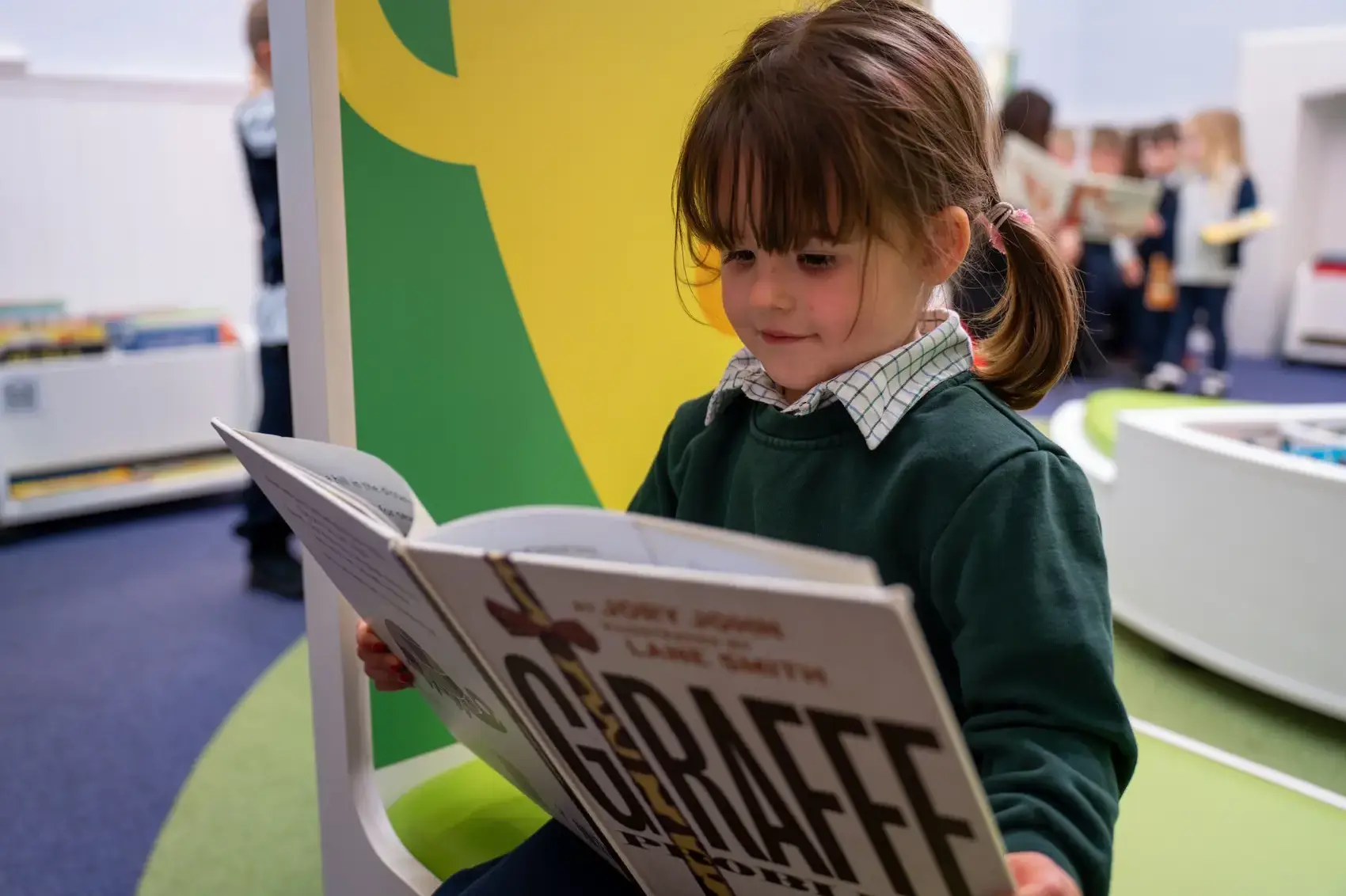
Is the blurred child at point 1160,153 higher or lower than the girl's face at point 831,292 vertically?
higher

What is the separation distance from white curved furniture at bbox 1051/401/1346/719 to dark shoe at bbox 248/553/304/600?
145 centimetres

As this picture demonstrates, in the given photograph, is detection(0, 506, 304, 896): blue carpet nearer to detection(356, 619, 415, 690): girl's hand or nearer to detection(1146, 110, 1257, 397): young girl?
detection(356, 619, 415, 690): girl's hand

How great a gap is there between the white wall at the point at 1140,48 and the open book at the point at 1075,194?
149 cm

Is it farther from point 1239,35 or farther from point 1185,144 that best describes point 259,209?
point 1239,35

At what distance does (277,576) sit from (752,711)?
189 cm

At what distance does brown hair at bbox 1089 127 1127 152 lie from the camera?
4.46 metres

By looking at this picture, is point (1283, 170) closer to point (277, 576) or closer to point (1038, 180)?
point (1038, 180)

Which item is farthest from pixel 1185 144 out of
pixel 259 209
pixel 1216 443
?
pixel 259 209

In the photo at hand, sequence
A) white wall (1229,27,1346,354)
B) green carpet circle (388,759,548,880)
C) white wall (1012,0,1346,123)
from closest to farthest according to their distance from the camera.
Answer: green carpet circle (388,759,548,880), white wall (1229,27,1346,354), white wall (1012,0,1346,123)

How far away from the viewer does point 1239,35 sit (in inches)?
204

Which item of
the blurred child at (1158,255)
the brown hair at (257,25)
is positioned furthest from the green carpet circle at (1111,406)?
the brown hair at (257,25)

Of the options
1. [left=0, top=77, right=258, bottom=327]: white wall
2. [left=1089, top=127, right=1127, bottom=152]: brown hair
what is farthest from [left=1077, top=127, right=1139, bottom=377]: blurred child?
[left=0, top=77, right=258, bottom=327]: white wall

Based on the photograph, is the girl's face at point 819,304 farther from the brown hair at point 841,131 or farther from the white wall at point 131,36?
the white wall at point 131,36

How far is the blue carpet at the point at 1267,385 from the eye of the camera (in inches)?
160
